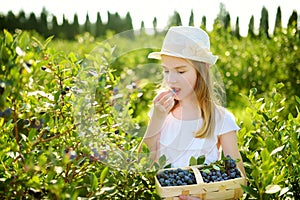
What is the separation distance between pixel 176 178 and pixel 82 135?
374 mm

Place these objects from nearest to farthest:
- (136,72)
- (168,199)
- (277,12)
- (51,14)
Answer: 1. (168,199)
2. (136,72)
3. (277,12)
4. (51,14)

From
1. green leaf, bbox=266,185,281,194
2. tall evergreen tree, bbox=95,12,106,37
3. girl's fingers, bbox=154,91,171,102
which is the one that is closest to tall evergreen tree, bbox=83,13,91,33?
tall evergreen tree, bbox=95,12,106,37

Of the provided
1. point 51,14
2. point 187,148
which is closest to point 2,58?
point 187,148

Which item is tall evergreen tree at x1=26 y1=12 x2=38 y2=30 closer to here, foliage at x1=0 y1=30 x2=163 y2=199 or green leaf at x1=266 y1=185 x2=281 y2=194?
foliage at x1=0 y1=30 x2=163 y2=199

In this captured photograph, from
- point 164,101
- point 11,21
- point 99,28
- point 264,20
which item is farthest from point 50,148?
point 11,21

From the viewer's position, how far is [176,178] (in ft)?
6.04

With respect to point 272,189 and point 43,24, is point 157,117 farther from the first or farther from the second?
point 43,24

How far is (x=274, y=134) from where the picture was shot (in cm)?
221

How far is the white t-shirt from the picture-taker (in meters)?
2.37

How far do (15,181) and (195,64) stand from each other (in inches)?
37.5

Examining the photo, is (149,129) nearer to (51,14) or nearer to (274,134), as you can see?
(274,134)

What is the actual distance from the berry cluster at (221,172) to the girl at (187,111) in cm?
33

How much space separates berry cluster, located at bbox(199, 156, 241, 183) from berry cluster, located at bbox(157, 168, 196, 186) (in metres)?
0.04

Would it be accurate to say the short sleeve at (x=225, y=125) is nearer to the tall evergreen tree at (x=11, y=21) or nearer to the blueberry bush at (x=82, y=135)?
the blueberry bush at (x=82, y=135)
